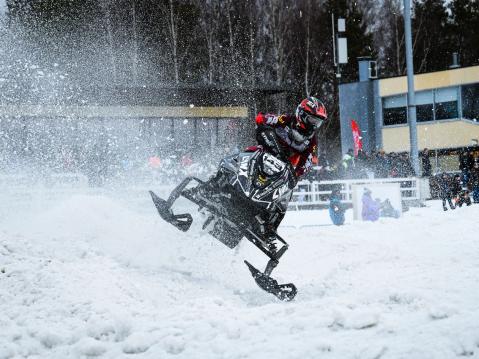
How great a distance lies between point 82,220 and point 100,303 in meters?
3.44

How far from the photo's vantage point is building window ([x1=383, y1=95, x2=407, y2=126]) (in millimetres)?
32281

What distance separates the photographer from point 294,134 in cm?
759

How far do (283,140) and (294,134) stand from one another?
0.49ft

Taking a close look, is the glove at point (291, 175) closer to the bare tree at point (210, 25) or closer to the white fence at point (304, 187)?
the white fence at point (304, 187)

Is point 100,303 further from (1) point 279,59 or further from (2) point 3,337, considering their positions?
(1) point 279,59

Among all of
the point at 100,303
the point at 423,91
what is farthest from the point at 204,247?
the point at 423,91

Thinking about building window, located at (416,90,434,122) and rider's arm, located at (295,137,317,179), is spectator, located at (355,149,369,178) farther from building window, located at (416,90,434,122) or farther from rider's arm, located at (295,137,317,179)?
rider's arm, located at (295,137,317,179)

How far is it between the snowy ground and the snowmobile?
0.63 metres

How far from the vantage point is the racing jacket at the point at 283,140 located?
24.7ft

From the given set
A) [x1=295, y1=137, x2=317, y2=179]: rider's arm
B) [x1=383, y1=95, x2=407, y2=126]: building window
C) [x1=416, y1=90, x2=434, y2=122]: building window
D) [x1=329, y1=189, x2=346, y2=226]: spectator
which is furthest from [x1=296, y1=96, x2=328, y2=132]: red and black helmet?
[x1=383, y1=95, x2=407, y2=126]: building window

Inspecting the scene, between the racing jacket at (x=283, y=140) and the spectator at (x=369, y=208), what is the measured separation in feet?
29.8

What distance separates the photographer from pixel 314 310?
517 cm

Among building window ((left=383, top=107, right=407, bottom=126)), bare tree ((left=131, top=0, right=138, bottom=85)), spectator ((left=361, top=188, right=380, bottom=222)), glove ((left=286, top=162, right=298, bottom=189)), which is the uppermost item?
bare tree ((left=131, top=0, right=138, bottom=85))

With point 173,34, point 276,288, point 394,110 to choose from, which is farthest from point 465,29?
point 276,288
